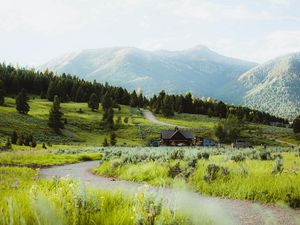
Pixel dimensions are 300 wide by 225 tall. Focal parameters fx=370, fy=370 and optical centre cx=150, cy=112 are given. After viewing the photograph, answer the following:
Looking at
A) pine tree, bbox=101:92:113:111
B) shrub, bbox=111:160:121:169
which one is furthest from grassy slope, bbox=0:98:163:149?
shrub, bbox=111:160:121:169

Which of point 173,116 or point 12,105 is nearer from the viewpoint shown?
point 12,105

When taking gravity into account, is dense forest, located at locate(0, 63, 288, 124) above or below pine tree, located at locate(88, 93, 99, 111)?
above

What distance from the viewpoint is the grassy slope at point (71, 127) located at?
3824 inches

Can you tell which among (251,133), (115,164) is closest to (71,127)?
(251,133)

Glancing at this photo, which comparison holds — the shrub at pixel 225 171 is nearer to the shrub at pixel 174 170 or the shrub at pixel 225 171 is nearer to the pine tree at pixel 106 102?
the shrub at pixel 174 170

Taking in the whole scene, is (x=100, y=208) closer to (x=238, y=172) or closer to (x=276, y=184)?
(x=276, y=184)

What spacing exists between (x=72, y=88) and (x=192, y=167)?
531 feet

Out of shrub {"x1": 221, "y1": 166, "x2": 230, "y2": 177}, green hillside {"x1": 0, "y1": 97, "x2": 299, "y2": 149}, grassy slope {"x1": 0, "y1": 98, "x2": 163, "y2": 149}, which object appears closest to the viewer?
shrub {"x1": 221, "y1": 166, "x2": 230, "y2": 177}

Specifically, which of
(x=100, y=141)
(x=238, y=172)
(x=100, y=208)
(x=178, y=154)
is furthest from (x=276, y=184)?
(x=100, y=141)

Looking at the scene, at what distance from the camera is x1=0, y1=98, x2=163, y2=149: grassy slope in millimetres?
97125

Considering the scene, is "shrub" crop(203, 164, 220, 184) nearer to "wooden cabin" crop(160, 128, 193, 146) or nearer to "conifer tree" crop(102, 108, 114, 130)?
"wooden cabin" crop(160, 128, 193, 146)

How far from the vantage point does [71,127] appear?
116m

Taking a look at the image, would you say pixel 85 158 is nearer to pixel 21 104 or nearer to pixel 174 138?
pixel 174 138

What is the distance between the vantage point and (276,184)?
41.6 ft
